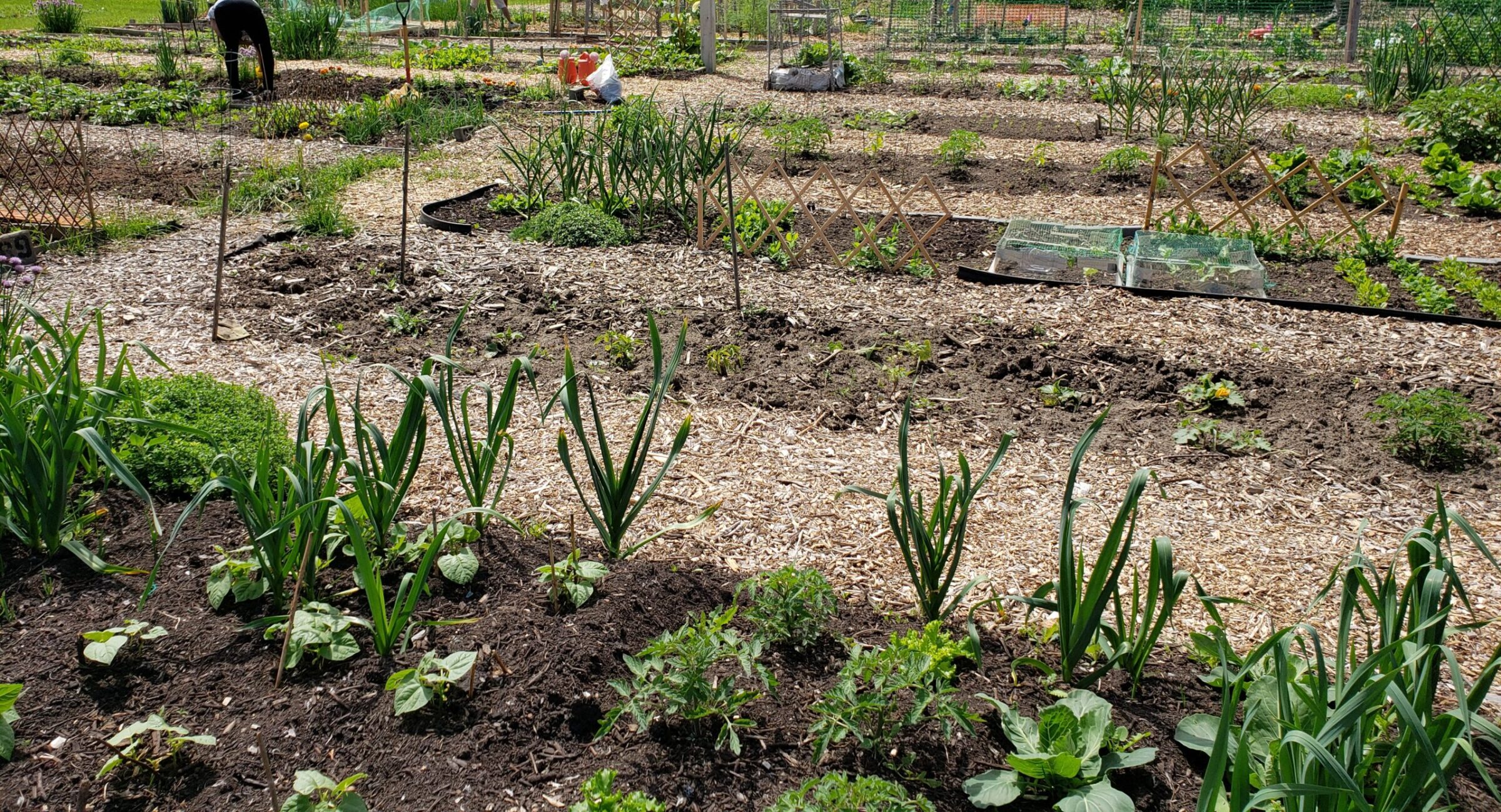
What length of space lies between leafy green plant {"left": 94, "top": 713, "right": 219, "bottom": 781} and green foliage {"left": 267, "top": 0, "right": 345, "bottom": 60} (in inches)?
607

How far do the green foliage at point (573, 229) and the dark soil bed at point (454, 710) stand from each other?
3.87m

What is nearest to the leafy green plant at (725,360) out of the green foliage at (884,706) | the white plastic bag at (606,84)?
the green foliage at (884,706)

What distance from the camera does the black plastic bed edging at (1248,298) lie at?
556cm

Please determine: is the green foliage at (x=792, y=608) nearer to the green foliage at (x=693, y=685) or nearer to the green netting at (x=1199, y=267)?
the green foliage at (x=693, y=685)

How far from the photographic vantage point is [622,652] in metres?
2.88

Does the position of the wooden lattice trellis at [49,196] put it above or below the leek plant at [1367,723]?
above

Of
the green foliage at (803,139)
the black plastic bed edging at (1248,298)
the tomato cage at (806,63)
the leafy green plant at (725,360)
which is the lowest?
the leafy green plant at (725,360)

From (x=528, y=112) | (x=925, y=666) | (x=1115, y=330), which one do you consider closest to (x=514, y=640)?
(x=925, y=666)

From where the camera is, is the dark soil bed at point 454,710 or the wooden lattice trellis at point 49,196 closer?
the dark soil bed at point 454,710

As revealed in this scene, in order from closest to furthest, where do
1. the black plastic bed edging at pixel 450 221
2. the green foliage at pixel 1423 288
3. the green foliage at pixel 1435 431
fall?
the green foliage at pixel 1435 431 → the green foliage at pixel 1423 288 → the black plastic bed edging at pixel 450 221

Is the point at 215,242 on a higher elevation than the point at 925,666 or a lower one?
higher

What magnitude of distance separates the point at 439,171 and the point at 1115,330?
5.70 meters

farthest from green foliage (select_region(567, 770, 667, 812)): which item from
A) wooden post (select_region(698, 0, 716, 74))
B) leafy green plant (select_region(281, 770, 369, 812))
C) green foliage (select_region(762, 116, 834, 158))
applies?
wooden post (select_region(698, 0, 716, 74))

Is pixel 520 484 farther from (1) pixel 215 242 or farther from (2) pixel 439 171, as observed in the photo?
(2) pixel 439 171
